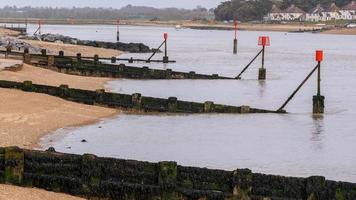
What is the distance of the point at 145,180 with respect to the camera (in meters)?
13.7

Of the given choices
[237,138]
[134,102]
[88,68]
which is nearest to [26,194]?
[237,138]

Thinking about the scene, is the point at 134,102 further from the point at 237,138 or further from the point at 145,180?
the point at 145,180

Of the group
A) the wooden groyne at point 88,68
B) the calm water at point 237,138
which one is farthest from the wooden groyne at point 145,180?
the wooden groyne at point 88,68

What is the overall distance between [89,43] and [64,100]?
61.3 metres

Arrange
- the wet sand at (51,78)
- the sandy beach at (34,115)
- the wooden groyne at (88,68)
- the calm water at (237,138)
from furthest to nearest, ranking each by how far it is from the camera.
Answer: the wooden groyne at (88,68), the wet sand at (51,78), the sandy beach at (34,115), the calm water at (237,138)

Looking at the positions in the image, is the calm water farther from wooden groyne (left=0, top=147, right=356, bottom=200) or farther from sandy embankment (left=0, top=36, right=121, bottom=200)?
wooden groyne (left=0, top=147, right=356, bottom=200)

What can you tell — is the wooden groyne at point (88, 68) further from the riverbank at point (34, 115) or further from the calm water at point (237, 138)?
the riverbank at point (34, 115)

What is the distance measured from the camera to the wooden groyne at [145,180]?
1316 centimetres

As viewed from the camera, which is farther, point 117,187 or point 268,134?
point 268,134

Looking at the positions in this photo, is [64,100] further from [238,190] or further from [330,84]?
[330,84]

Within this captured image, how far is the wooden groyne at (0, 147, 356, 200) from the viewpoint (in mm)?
13164

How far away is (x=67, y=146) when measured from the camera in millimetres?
20828

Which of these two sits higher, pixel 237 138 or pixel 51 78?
pixel 51 78

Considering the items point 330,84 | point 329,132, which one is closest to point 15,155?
point 329,132
